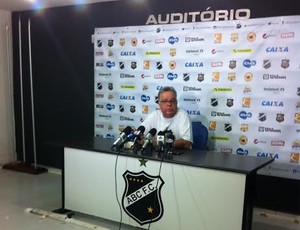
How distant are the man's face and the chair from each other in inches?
14.3

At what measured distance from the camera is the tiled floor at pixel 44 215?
3150 millimetres

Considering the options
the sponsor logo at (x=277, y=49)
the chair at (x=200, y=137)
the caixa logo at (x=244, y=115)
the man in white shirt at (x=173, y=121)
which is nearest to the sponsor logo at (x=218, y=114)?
the caixa logo at (x=244, y=115)

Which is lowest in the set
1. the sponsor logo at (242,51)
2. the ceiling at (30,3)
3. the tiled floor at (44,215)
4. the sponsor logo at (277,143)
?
the tiled floor at (44,215)

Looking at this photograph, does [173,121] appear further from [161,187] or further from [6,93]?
[6,93]

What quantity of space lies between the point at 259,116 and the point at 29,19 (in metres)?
3.61

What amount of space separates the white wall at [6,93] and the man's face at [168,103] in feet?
9.80

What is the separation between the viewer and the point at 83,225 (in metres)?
3.15

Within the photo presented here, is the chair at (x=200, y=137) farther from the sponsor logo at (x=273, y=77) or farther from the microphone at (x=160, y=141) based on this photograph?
the sponsor logo at (x=273, y=77)

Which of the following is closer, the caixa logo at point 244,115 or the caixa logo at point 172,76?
the caixa logo at point 244,115

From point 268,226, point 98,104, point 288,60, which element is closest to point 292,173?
point 268,226

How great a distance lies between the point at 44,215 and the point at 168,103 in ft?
5.53

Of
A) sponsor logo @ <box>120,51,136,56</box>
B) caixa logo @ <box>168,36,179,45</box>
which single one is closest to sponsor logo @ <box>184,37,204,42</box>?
caixa logo @ <box>168,36,179,45</box>

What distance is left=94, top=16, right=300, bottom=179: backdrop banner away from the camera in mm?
3400

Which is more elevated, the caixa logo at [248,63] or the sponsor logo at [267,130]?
the caixa logo at [248,63]
